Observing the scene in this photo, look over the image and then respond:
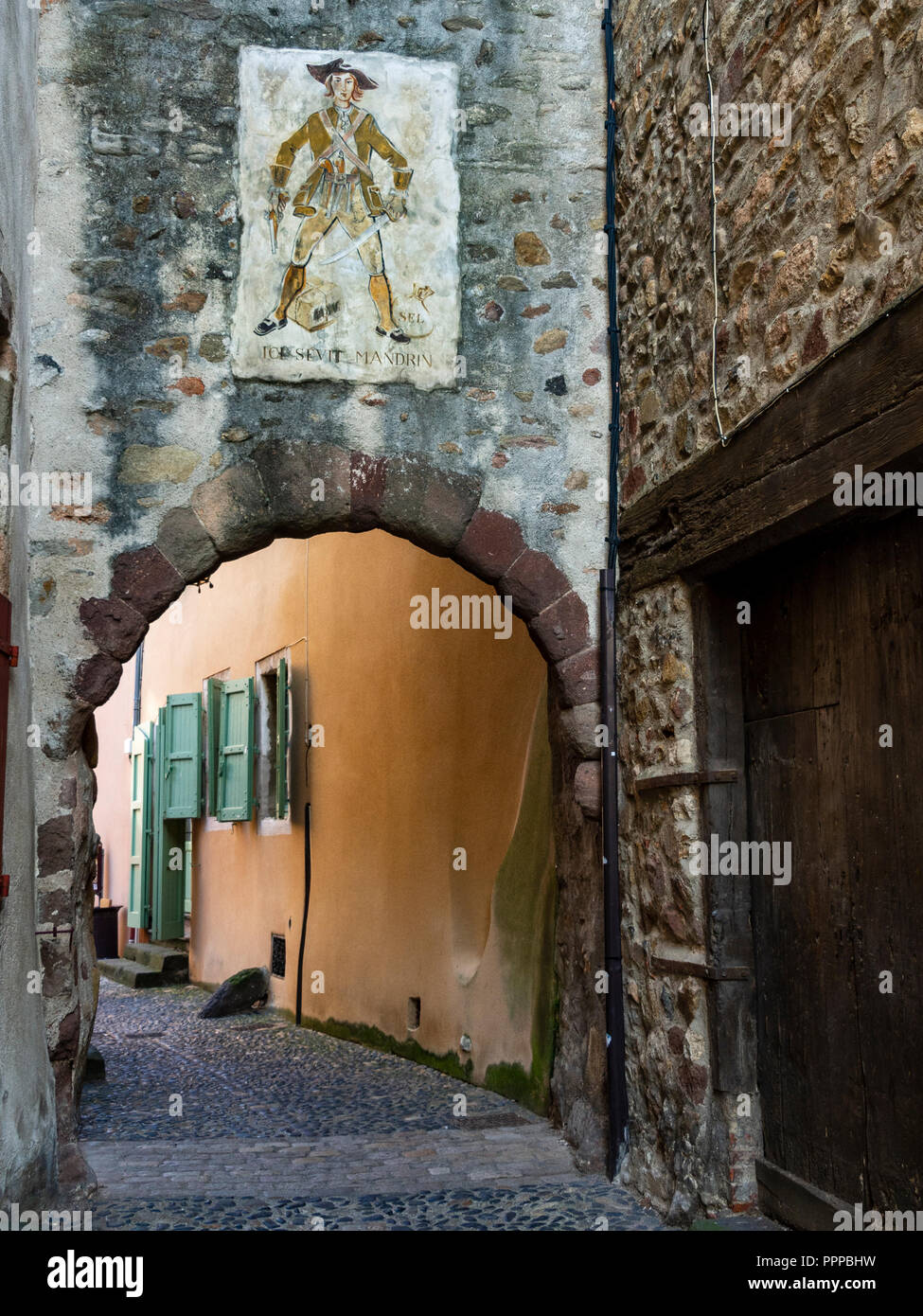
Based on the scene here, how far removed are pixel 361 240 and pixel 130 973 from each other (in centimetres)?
848

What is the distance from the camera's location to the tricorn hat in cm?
469

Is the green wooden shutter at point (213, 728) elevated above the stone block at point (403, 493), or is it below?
below

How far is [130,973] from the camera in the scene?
37.3ft

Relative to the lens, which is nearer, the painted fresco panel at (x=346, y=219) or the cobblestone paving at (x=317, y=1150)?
the cobblestone paving at (x=317, y=1150)

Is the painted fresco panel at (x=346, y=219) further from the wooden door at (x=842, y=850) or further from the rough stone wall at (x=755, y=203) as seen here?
the wooden door at (x=842, y=850)

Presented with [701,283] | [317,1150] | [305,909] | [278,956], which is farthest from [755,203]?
[278,956]

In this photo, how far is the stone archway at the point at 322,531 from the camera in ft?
13.9

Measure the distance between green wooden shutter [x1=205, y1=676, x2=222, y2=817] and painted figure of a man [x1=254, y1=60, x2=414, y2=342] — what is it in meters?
6.07

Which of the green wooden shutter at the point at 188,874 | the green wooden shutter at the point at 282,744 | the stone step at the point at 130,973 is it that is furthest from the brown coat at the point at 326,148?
the green wooden shutter at the point at 188,874

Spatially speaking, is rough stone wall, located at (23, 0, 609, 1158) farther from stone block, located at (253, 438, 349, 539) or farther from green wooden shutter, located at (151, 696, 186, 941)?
green wooden shutter, located at (151, 696, 186, 941)

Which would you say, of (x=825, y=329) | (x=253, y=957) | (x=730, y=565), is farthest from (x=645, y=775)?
(x=253, y=957)

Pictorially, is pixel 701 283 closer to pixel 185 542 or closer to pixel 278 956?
pixel 185 542

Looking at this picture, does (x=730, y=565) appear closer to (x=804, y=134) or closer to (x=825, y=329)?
(x=825, y=329)

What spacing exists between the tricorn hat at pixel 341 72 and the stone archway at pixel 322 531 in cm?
142
